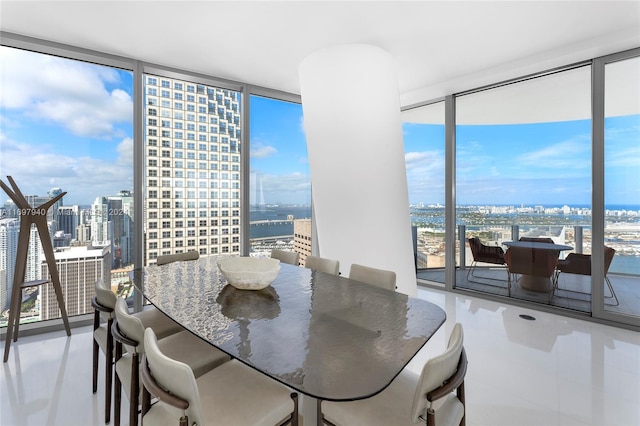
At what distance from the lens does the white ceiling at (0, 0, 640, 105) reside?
276 centimetres

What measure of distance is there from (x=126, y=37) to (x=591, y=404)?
5202mm

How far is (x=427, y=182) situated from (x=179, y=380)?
4925mm

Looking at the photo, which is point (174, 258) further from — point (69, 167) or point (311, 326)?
point (311, 326)

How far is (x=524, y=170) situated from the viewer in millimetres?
4199

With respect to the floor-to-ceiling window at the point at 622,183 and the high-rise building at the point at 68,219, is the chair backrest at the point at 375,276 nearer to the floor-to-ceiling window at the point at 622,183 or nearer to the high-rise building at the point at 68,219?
the floor-to-ceiling window at the point at 622,183

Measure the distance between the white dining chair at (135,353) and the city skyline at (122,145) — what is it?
8.71 feet

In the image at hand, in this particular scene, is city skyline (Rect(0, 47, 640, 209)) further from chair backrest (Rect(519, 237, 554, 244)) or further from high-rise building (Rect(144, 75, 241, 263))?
chair backrest (Rect(519, 237, 554, 244))

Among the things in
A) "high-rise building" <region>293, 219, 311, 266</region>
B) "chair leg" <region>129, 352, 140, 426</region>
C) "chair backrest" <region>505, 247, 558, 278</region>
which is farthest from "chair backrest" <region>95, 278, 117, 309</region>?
"chair backrest" <region>505, 247, 558, 278</region>

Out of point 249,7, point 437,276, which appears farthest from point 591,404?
point 249,7

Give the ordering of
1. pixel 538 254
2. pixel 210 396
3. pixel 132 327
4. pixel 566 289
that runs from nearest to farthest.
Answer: pixel 210 396 → pixel 132 327 → pixel 566 289 → pixel 538 254

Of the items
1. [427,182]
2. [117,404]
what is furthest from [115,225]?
[427,182]

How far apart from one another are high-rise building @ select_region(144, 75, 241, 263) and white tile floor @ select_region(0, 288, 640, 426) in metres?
1.47

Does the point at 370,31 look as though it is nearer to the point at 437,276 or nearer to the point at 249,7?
the point at 249,7

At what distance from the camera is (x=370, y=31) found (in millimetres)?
3166
